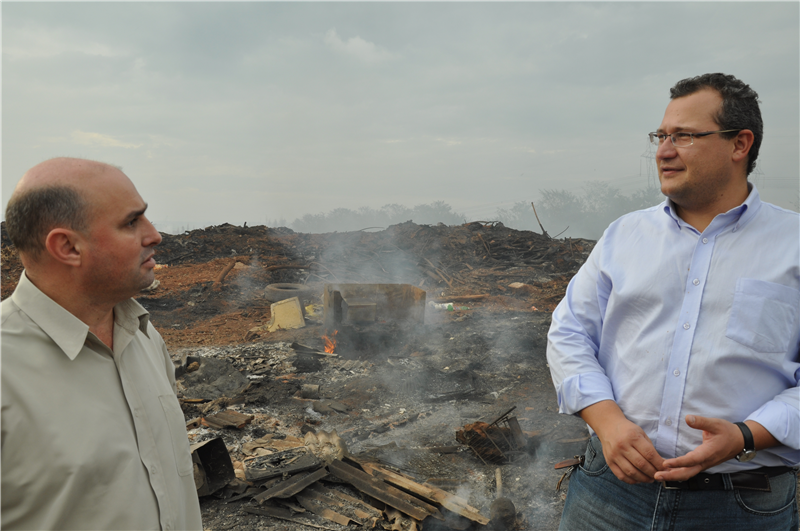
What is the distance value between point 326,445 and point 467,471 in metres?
1.55

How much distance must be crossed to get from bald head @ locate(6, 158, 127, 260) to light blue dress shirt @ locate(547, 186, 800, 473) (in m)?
2.00

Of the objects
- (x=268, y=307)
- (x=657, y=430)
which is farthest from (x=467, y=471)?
(x=268, y=307)

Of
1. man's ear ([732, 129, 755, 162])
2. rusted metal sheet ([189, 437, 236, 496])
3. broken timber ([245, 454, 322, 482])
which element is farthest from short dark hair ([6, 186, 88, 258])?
broken timber ([245, 454, 322, 482])

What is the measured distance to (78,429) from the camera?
5.02 feet

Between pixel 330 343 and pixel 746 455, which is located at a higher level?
pixel 746 455

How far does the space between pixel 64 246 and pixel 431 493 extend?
3695 millimetres

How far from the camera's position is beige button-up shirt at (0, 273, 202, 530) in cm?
144

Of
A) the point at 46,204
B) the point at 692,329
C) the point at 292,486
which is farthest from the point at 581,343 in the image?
the point at 292,486

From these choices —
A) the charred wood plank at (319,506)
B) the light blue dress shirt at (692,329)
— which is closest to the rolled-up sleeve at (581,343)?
the light blue dress shirt at (692,329)

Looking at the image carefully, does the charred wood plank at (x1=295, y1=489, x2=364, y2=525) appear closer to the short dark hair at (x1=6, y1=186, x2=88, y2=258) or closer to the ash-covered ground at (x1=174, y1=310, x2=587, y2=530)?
the ash-covered ground at (x1=174, y1=310, x2=587, y2=530)

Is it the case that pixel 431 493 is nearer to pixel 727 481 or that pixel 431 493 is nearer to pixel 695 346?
pixel 727 481

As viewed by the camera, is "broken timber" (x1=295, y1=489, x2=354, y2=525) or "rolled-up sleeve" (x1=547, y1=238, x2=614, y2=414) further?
"broken timber" (x1=295, y1=489, x2=354, y2=525)

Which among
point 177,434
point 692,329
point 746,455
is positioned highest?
point 692,329

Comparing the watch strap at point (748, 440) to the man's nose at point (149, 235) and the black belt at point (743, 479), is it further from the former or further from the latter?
the man's nose at point (149, 235)
